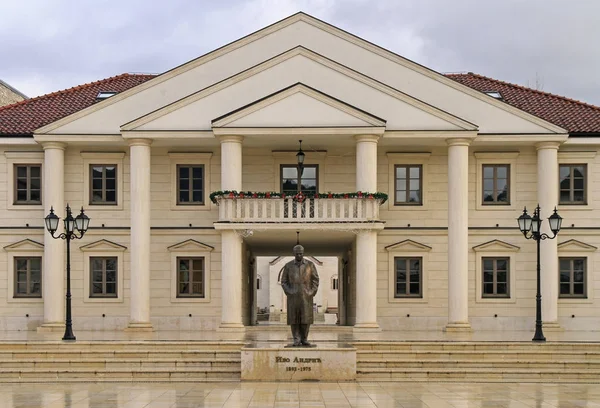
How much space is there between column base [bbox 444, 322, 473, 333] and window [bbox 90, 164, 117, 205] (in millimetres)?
13716

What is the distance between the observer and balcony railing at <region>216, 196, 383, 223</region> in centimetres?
3547

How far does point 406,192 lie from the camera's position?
39.6 metres

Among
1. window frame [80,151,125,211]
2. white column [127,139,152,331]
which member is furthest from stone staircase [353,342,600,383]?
window frame [80,151,125,211]

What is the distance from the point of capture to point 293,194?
37062 millimetres

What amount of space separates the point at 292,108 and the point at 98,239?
9552 millimetres

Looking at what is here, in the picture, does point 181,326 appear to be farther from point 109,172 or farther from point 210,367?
point 210,367

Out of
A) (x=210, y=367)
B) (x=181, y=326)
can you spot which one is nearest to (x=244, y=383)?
(x=210, y=367)

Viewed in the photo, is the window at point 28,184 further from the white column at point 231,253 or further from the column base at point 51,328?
the white column at point 231,253

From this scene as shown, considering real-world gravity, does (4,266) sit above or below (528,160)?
below

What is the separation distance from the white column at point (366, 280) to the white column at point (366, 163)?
1661 mm

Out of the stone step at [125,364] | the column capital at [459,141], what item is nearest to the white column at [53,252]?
the stone step at [125,364]

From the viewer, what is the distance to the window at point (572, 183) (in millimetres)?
39125

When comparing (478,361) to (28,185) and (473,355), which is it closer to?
(473,355)

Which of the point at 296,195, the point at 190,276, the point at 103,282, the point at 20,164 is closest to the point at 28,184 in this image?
Result: the point at 20,164
